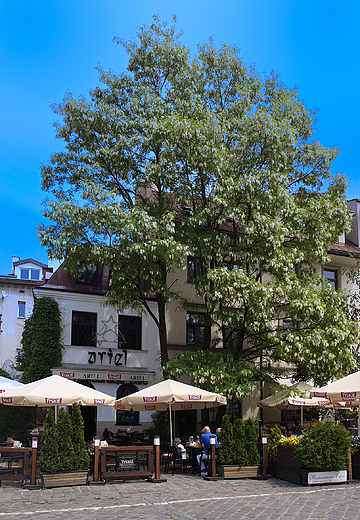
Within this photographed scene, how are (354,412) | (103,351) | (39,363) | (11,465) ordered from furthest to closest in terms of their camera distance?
(354,412)
(103,351)
(39,363)
(11,465)

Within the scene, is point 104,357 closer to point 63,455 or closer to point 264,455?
point 264,455

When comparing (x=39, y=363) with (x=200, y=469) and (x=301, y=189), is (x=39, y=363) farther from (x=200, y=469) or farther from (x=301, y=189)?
(x=301, y=189)

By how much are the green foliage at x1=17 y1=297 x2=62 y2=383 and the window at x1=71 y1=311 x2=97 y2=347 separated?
979 millimetres

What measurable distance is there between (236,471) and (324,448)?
291 centimetres

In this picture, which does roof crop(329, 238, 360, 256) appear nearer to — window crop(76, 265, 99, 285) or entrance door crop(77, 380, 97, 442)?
window crop(76, 265, 99, 285)

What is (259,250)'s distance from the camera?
22.5 metres

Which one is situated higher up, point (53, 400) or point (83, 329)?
point (83, 329)

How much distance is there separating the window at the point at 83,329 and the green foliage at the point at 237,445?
12028mm

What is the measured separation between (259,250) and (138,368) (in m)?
9.85

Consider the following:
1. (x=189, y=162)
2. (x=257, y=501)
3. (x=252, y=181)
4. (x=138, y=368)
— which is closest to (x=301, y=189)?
(x=252, y=181)

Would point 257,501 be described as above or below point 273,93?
→ below

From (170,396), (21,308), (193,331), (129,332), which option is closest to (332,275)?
(193,331)

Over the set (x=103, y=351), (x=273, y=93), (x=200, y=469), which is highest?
(x=273, y=93)

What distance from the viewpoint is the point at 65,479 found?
48.2ft
